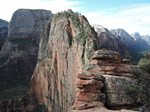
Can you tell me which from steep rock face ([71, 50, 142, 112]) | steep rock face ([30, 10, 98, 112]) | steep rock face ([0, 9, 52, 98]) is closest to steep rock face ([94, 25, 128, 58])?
steep rock face ([0, 9, 52, 98])

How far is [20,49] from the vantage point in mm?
144500

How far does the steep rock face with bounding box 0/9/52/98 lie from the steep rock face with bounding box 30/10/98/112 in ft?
98.7

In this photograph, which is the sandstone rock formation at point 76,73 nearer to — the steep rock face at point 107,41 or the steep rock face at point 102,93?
the steep rock face at point 102,93

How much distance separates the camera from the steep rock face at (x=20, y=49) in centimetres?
13675

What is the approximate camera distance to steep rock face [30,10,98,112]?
2768 inches

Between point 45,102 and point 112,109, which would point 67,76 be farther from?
Answer: point 112,109

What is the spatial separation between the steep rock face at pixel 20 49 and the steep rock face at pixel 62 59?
98.7 feet

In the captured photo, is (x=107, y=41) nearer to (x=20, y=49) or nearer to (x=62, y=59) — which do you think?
(x=20, y=49)

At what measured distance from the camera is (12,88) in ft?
429

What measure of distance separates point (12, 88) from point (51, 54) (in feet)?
132


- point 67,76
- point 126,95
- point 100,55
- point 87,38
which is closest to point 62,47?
point 67,76

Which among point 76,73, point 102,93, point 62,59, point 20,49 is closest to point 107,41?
point 20,49

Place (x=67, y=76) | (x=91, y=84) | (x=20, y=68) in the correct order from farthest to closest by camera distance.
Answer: (x=20, y=68)
(x=67, y=76)
(x=91, y=84)

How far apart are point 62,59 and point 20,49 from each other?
201ft
